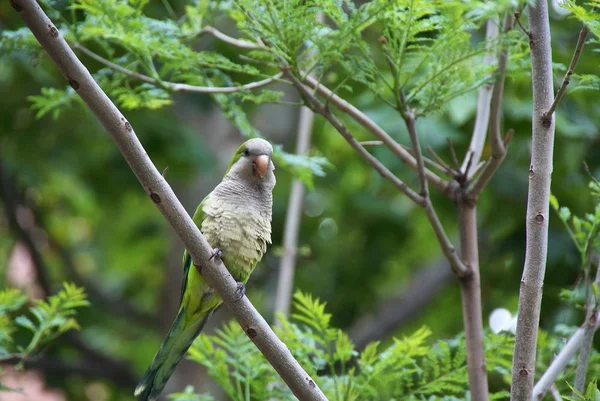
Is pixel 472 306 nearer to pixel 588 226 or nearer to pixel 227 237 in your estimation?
pixel 588 226

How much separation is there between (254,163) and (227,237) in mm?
368

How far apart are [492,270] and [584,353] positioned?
2.44m

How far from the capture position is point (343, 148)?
601 cm

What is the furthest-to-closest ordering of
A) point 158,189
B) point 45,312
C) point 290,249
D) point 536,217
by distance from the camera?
point 290,249 → point 45,312 → point 536,217 → point 158,189

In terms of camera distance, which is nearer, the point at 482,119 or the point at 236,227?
the point at 236,227

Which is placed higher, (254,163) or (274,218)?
(274,218)

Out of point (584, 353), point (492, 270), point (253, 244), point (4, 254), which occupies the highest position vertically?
point (4, 254)

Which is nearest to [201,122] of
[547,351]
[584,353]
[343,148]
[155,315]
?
[343,148]

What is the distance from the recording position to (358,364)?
9.42ft

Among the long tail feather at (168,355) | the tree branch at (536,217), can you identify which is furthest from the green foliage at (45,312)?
the tree branch at (536,217)

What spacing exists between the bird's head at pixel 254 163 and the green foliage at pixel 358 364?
1.87 ft

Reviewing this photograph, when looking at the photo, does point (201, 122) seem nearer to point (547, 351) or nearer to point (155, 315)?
point (155, 315)

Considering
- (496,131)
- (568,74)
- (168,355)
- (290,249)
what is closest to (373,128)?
(496,131)

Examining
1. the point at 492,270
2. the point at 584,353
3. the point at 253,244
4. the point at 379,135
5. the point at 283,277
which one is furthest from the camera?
the point at 492,270
